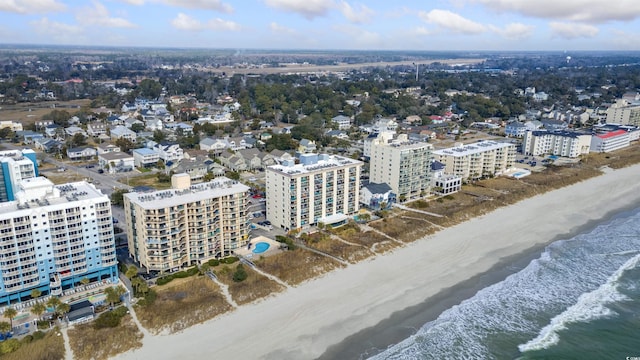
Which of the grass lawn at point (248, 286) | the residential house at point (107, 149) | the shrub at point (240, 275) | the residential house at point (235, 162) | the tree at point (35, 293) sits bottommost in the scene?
the grass lawn at point (248, 286)

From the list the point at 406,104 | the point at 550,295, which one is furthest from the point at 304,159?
the point at 406,104

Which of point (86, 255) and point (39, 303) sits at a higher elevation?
point (86, 255)

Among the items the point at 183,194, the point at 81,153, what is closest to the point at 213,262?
the point at 183,194

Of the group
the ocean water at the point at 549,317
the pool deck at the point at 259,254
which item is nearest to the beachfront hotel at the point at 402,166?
the ocean water at the point at 549,317

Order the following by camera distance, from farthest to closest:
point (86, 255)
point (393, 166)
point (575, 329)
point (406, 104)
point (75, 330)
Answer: point (406, 104) < point (393, 166) < point (86, 255) < point (575, 329) < point (75, 330)

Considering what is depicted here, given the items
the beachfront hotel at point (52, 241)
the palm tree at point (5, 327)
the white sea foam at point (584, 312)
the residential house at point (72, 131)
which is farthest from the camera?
the residential house at point (72, 131)

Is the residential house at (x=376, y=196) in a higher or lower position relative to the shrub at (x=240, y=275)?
higher

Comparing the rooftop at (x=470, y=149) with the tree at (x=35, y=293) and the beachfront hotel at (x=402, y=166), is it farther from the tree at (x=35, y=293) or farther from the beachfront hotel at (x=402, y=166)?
the tree at (x=35, y=293)

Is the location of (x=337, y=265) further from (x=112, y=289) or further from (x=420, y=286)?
(x=112, y=289)
